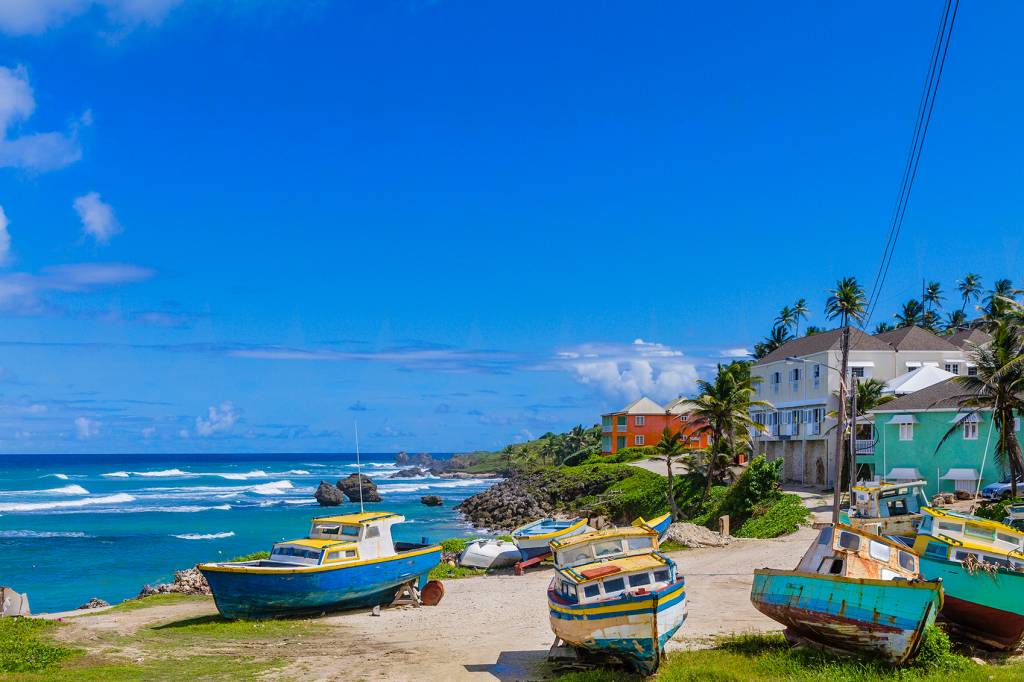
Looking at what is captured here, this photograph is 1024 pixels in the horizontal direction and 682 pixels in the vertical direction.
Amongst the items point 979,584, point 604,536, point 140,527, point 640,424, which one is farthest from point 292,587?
point 640,424

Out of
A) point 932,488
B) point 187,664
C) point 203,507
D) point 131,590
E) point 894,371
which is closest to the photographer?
point 187,664

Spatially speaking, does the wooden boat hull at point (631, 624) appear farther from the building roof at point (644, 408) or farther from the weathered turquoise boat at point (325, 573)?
the building roof at point (644, 408)

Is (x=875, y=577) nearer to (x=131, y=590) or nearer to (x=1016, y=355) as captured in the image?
(x=1016, y=355)

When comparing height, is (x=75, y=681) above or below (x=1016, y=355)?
below

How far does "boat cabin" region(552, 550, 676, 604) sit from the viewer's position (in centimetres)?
A: 1803

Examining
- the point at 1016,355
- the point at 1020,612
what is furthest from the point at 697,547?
the point at 1020,612

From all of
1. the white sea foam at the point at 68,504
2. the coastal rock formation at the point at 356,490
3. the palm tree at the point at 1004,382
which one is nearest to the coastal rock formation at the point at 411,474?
the coastal rock formation at the point at 356,490

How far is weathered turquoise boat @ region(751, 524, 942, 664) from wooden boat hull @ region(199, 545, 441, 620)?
461 inches

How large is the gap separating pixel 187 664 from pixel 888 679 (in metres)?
14.3

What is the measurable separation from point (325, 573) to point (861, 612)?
14.5 m

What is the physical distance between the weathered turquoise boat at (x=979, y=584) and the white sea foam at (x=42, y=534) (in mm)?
62230

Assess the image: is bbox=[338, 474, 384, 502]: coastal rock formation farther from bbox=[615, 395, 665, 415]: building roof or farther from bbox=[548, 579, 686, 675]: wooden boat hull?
bbox=[548, 579, 686, 675]: wooden boat hull

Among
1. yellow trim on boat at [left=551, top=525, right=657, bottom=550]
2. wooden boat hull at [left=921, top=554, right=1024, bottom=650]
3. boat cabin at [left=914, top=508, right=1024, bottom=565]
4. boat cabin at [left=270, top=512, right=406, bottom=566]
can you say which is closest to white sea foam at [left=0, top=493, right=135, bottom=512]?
boat cabin at [left=270, top=512, right=406, bottom=566]

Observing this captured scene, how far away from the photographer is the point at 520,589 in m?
31.9
